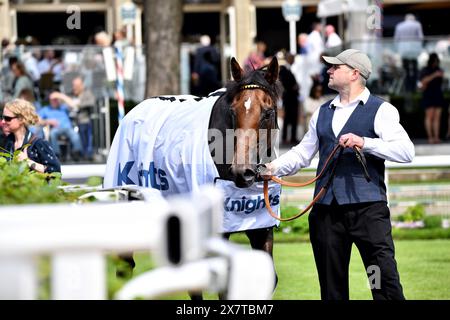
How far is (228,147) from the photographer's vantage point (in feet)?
24.8

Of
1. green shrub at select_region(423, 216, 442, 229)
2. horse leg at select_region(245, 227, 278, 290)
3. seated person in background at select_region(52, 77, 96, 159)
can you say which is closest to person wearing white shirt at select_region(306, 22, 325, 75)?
seated person in background at select_region(52, 77, 96, 159)

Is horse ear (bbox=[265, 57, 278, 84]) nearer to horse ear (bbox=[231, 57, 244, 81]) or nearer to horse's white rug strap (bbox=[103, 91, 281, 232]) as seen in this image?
horse ear (bbox=[231, 57, 244, 81])

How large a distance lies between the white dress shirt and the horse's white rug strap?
76 cm

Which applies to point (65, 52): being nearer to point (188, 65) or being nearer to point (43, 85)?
point (43, 85)

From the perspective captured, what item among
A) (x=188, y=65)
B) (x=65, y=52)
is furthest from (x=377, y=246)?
(x=188, y=65)

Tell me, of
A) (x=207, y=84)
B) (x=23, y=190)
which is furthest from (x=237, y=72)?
(x=207, y=84)

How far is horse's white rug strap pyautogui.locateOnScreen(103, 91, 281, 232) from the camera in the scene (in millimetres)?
7652

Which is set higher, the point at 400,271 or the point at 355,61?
the point at 355,61

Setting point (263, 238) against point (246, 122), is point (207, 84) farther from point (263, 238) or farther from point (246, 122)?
point (246, 122)

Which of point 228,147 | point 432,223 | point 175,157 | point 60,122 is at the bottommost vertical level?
point 432,223

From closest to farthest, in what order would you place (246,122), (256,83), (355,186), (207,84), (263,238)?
(355,186) → (246,122) → (256,83) → (263,238) → (207,84)

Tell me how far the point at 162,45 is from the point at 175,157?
1047 cm

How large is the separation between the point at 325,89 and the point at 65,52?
440 centimetres

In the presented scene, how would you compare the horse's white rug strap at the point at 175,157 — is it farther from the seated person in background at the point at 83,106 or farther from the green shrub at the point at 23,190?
the seated person in background at the point at 83,106
